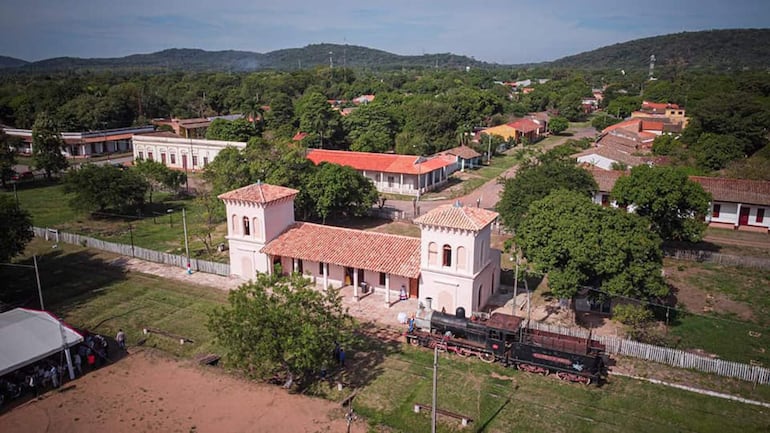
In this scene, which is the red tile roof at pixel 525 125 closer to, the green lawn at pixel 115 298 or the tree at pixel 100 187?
the tree at pixel 100 187

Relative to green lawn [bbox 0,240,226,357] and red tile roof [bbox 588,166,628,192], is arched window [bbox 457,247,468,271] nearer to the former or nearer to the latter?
green lawn [bbox 0,240,226,357]

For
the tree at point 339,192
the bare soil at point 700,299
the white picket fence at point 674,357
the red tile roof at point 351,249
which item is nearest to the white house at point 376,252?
the red tile roof at point 351,249

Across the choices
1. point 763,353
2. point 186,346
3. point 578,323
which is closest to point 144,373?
point 186,346

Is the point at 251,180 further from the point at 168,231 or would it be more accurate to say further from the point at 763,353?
the point at 763,353

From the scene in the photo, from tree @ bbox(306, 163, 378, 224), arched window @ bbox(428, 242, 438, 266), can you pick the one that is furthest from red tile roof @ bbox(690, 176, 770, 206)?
tree @ bbox(306, 163, 378, 224)

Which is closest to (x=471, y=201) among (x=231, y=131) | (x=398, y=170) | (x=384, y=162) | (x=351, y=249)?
(x=398, y=170)
